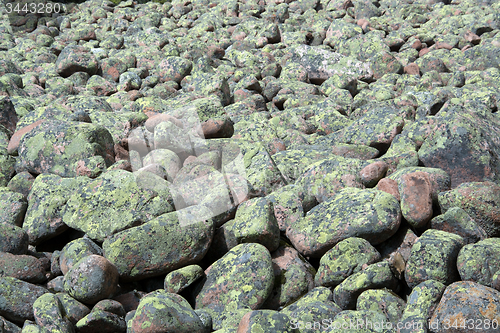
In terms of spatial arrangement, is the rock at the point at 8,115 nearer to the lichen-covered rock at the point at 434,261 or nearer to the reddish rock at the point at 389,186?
the reddish rock at the point at 389,186

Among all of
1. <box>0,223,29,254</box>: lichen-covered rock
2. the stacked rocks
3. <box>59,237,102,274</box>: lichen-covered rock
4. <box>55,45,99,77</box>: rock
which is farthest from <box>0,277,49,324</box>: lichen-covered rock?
<box>55,45,99,77</box>: rock

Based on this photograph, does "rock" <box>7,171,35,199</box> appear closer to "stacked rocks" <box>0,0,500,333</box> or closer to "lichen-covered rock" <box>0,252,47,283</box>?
"stacked rocks" <box>0,0,500,333</box>

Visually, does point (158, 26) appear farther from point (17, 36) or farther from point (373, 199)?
point (373, 199)

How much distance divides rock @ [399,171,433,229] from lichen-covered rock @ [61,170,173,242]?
89.6 inches

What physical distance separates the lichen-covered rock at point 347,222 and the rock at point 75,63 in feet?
21.1

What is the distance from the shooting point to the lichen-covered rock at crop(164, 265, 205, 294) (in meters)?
3.80

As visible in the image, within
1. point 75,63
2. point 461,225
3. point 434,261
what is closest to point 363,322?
point 434,261

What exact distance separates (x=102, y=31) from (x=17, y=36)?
234cm

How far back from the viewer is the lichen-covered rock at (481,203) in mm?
3980

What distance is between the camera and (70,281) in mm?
3648

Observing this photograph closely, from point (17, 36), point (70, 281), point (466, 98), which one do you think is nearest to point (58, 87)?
point (17, 36)

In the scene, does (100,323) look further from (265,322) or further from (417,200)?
(417,200)

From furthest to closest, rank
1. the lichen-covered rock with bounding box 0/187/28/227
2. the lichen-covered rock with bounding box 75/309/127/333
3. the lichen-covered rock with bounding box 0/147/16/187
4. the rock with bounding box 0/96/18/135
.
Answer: the rock with bounding box 0/96/18/135
the lichen-covered rock with bounding box 0/147/16/187
the lichen-covered rock with bounding box 0/187/28/227
the lichen-covered rock with bounding box 75/309/127/333

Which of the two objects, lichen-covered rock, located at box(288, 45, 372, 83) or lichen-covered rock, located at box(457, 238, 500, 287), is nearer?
lichen-covered rock, located at box(457, 238, 500, 287)
